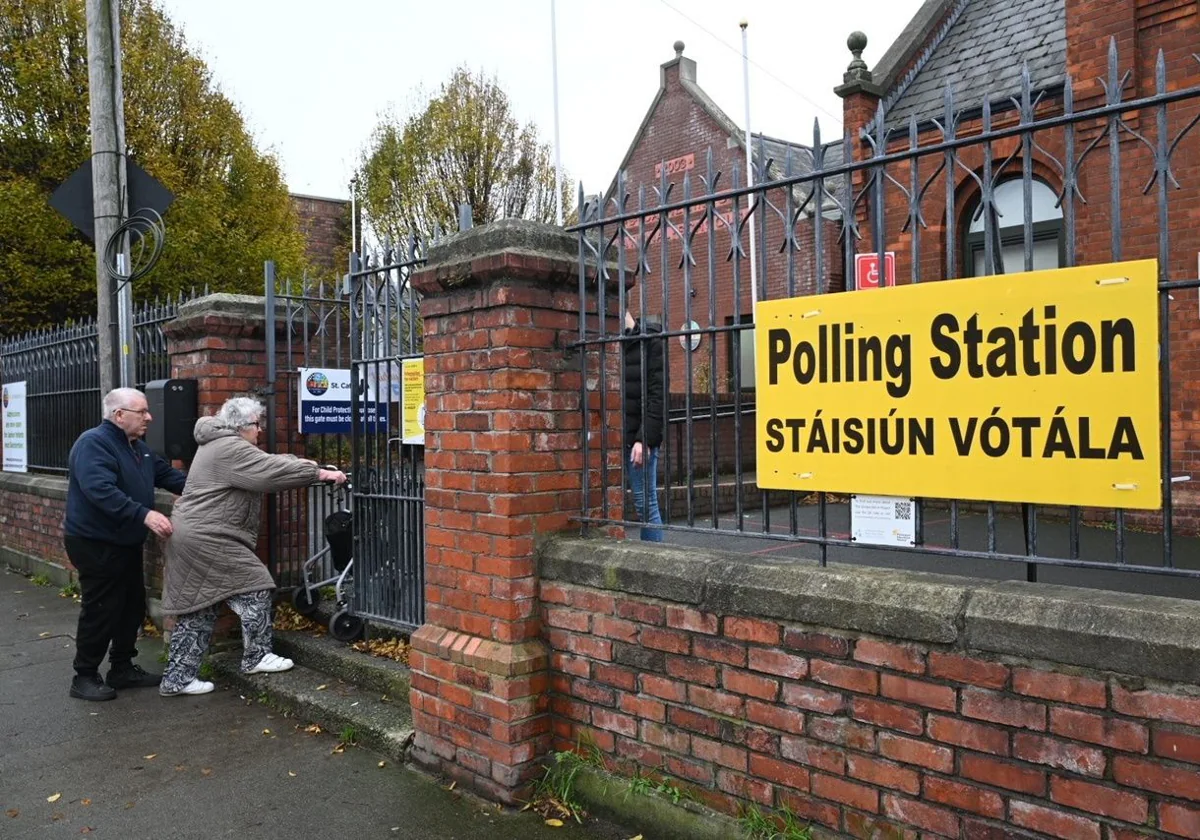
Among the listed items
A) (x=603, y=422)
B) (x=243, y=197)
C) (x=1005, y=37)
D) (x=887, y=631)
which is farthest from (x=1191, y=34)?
(x=243, y=197)

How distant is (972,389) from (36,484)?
8.97m

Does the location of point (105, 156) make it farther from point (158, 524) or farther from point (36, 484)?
point (36, 484)

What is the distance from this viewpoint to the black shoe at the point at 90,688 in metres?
5.05

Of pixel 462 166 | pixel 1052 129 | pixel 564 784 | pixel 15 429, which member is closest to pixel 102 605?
pixel 564 784

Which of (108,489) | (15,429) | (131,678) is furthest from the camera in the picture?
(15,429)

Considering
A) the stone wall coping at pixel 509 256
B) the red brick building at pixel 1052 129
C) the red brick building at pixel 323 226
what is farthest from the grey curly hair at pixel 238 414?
the red brick building at pixel 323 226

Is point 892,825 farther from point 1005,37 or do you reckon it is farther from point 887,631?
point 1005,37

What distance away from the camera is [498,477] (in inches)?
140

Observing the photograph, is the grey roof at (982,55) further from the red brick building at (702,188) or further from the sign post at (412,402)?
the sign post at (412,402)

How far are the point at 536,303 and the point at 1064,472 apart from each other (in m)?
2.00

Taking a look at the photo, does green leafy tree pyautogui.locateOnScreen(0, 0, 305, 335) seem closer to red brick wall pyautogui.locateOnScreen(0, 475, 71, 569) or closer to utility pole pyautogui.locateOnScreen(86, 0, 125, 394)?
red brick wall pyautogui.locateOnScreen(0, 475, 71, 569)

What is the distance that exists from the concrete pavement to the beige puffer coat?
0.61 metres

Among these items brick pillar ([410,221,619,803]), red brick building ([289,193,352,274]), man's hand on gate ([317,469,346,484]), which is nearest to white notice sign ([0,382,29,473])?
man's hand on gate ([317,469,346,484])

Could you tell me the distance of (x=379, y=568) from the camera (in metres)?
5.00
